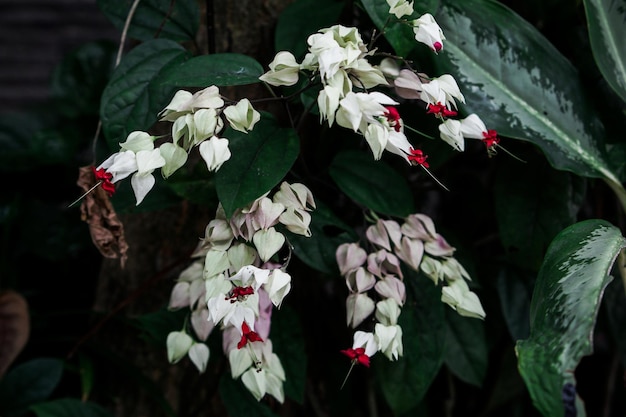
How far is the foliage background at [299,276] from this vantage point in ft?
3.24

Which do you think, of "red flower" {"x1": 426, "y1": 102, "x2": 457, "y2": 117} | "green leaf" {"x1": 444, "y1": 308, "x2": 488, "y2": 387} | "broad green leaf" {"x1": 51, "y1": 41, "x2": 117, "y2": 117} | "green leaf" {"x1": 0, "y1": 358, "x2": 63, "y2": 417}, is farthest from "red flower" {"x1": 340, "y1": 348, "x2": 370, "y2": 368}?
"broad green leaf" {"x1": 51, "y1": 41, "x2": 117, "y2": 117}

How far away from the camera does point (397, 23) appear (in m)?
0.80

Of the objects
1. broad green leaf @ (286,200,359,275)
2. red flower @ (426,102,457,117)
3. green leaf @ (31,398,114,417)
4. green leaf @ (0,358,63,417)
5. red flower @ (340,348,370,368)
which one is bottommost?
green leaf @ (0,358,63,417)

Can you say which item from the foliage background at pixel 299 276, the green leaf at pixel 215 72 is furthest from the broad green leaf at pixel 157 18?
the green leaf at pixel 215 72

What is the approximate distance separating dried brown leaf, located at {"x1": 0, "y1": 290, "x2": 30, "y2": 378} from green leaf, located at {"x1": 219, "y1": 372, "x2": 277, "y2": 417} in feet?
1.21

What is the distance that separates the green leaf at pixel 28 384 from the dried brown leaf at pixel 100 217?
379 millimetres

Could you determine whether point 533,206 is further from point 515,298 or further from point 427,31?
point 427,31

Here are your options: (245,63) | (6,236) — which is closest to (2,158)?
(6,236)

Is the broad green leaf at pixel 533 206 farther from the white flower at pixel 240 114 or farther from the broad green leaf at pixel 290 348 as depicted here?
the white flower at pixel 240 114

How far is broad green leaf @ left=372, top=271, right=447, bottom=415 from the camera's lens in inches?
36.5

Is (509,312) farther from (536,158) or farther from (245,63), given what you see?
(245,63)

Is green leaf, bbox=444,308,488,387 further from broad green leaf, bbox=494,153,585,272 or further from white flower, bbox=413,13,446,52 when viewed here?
white flower, bbox=413,13,446,52

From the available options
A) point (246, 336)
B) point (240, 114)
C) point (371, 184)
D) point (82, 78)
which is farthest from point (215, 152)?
point (82, 78)

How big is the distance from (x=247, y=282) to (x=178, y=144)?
15 cm
